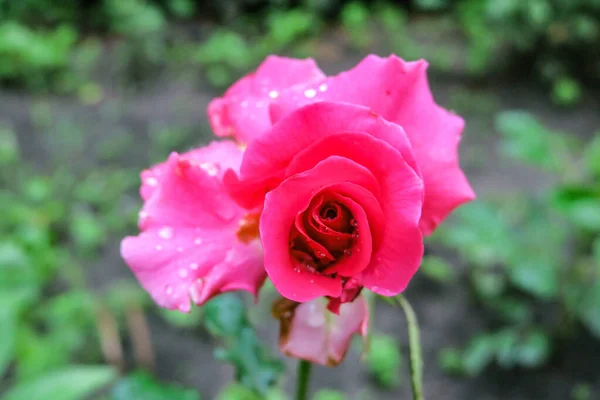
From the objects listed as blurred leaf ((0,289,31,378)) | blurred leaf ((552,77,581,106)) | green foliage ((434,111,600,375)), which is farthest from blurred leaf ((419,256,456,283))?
blurred leaf ((552,77,581,106))

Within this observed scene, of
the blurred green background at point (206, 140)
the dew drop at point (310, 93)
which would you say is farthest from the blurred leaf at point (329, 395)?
the dew drop at point (310, 93)

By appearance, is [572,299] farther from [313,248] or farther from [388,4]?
[388,4]

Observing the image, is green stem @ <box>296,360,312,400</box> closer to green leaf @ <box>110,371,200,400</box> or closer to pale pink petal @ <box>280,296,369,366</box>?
pale pink petal @ <box>280,296,369,366</box>

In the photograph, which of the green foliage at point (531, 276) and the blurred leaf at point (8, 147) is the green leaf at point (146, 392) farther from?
the blurred leaf at point (8, 147)

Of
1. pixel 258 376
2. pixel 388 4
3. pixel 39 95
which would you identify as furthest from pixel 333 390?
pixel 388 4

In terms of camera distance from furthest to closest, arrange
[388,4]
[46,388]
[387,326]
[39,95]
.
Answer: [388,4]
[39,95]
[387,326]
[46,388]

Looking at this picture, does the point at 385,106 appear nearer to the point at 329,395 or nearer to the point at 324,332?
the point at 324,332

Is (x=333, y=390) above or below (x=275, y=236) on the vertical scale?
below
